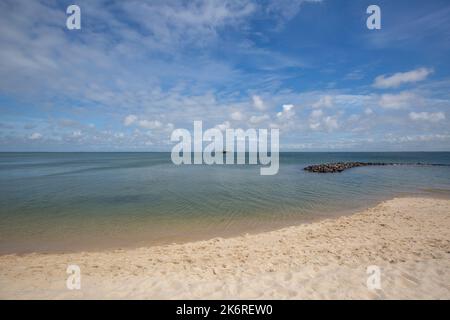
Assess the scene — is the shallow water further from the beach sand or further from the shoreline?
the beach sand

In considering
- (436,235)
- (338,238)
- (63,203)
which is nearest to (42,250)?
(63,203)

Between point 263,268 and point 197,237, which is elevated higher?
point 263,268

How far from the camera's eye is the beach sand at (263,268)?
20.1ft

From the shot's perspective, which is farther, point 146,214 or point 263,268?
point 146,214

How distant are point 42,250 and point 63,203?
9.69 meters

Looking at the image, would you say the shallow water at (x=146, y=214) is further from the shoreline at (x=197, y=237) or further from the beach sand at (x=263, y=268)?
the beach sand at (x=263, y=268)

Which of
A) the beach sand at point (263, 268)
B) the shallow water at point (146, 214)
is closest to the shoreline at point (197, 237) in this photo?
the shallow water at point (146, 214)

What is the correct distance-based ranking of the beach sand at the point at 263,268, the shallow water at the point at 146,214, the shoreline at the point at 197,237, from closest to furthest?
the beach sand at the point at 263,268
the shoreline at the point at 197,237
the shallow water at the point at 146,214

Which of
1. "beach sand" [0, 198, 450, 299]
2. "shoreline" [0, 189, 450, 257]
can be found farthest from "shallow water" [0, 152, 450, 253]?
"beach sand" [0, 198, 450, 299]

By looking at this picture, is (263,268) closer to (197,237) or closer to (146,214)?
(197,237)

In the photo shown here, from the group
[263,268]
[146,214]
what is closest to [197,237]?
[263,268]

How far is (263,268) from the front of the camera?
24.8 feet
